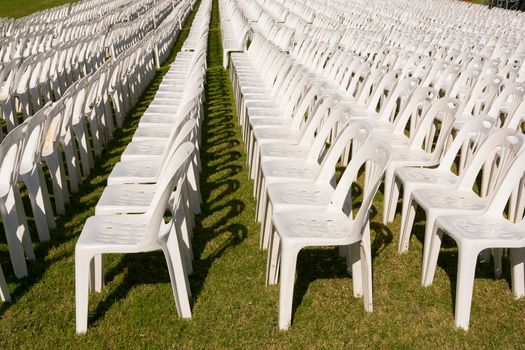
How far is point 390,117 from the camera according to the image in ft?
20.7

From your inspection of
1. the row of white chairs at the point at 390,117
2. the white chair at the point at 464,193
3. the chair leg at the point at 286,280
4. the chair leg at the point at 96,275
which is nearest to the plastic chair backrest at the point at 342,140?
the row of white chairs at the point at 390,117

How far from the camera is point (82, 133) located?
5.73 m

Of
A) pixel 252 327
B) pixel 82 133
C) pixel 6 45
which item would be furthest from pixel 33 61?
pixel 252 327

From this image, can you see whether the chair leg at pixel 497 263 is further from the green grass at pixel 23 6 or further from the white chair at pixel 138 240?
the green grass at pixel 23 6

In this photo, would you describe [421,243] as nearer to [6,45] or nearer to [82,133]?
[82,133]

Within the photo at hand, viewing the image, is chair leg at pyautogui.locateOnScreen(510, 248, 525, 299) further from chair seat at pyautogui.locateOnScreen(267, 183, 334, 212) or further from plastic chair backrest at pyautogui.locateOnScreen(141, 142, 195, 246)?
plastic chair backrest at pyautogui.locateOnScreen(141, 142, 195, 246)

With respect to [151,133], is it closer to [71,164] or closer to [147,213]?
[71,164]

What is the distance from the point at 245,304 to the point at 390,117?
3.59m

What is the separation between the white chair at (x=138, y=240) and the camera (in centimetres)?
294

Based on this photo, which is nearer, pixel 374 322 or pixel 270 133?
pixel 374 322

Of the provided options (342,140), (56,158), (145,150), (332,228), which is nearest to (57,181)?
(56,158)

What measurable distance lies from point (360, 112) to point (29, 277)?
3679 mm

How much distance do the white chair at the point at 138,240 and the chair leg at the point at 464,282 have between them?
163 cm

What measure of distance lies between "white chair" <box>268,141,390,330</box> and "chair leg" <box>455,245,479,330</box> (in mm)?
535
